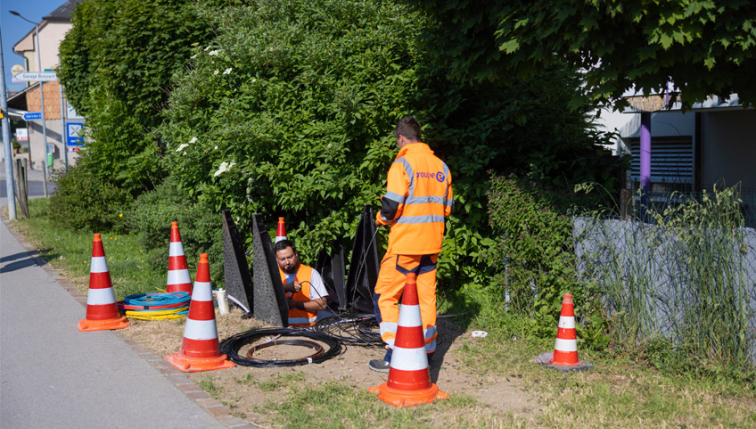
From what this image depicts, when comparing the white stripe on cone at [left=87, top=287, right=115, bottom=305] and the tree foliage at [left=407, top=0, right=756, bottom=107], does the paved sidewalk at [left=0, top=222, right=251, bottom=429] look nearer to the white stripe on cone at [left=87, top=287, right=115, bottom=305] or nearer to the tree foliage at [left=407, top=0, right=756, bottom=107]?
the white stripe on cone at [left=87, top=287, right=115, bottom=305]

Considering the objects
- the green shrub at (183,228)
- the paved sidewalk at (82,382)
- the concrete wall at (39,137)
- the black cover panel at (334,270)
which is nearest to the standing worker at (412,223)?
the paved sidewalk at (82,382)

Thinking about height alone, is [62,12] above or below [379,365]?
above

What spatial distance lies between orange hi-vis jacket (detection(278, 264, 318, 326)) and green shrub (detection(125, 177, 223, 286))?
201 cm

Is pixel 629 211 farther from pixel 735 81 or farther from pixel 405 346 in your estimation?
pixel 405 346

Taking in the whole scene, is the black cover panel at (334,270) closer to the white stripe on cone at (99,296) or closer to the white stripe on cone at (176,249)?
the white stripe on cone at (176,249)

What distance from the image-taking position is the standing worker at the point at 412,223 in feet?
15.6

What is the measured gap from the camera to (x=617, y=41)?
4.16m

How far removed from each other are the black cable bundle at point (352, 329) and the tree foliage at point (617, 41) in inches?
96.7

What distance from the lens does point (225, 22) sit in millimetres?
8812

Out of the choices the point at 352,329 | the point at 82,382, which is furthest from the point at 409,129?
the point at 82,382

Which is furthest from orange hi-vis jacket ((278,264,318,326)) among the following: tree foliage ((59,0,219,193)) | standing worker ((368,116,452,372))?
tree foliage ((59,0,219,193))

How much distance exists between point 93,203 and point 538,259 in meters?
10.4

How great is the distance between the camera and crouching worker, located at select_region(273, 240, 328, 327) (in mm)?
6480

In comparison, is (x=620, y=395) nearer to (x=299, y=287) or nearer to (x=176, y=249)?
(x=299, y=287)
